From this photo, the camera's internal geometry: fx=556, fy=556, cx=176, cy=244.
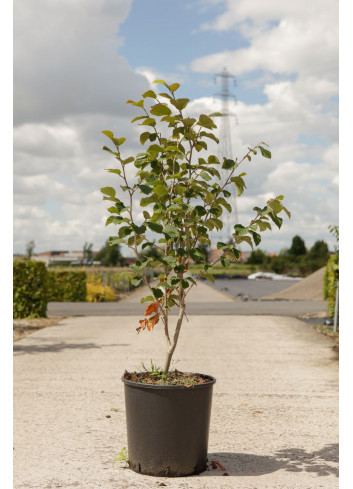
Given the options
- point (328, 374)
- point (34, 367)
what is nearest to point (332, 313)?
point (328, 374)

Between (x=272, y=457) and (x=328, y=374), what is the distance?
11.2ft

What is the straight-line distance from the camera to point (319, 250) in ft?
232

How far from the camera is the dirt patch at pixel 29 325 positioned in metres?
11.8

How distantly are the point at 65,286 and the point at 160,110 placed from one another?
1750 cm

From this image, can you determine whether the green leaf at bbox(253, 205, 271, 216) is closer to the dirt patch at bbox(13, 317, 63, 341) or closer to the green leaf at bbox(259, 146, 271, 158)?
the green leaf at bbox(259, 146, 271, 158)

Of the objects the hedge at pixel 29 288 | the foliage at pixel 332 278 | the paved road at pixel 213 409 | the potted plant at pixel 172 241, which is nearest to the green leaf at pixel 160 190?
the potted plant at pixel 172 241

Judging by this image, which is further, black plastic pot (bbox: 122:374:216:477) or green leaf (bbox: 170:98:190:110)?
green leaf (bbox: 170:98:190:110)

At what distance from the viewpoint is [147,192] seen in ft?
12.6

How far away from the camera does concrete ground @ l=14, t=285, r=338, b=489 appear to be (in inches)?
156

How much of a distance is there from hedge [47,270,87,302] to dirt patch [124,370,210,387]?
1672 cm

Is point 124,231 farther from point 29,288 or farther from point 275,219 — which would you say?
point 29,288

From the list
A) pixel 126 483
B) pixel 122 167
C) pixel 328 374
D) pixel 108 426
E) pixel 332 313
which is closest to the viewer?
pixel 126 483

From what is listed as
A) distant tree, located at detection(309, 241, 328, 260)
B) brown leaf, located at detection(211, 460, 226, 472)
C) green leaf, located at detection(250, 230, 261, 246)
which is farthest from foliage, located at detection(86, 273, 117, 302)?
distant tree, located at detection(309, 241, 328, 260)
